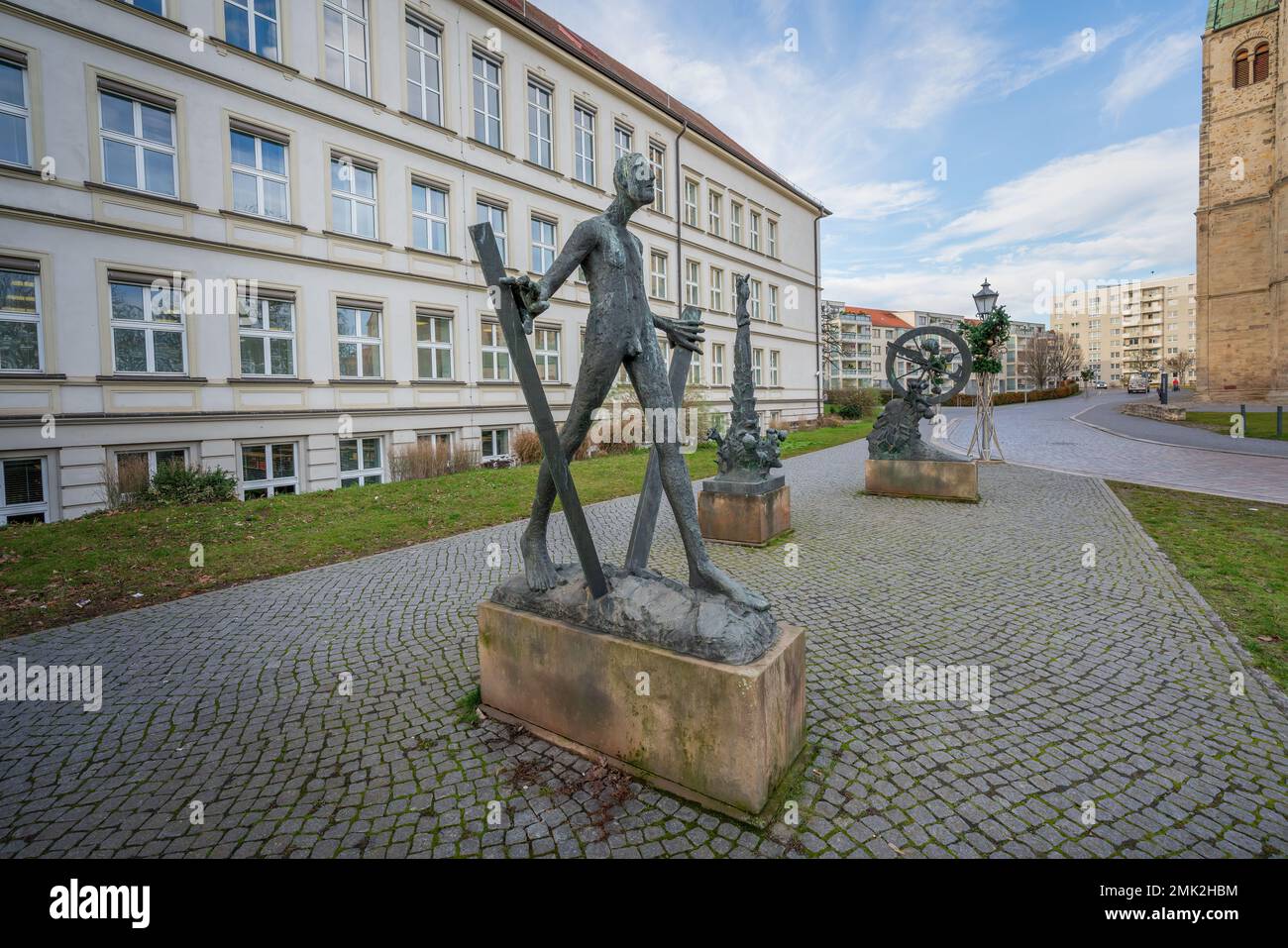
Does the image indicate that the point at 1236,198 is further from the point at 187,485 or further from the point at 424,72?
the point at 187,485

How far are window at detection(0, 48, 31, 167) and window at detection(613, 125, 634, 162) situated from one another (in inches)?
684

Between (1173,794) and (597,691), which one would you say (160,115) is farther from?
(1173,794)

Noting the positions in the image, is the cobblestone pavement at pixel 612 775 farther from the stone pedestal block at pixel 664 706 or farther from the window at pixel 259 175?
the window at pixel 259 175

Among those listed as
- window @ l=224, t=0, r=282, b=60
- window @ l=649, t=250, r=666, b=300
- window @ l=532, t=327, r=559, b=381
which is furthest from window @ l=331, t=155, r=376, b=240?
window @ l=649, t=250, r=666, b=300

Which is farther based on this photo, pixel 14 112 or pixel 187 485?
pixel 187 485

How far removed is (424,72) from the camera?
1759 centimetres

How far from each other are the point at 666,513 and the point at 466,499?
4011mm

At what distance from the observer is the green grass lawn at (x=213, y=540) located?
604cm

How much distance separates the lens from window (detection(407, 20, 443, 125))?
56.7 feet

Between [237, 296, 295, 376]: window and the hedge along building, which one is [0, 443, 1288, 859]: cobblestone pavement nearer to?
the hedge along building

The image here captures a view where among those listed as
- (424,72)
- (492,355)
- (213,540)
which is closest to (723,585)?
(213,540)

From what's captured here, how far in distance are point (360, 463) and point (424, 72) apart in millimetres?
11469

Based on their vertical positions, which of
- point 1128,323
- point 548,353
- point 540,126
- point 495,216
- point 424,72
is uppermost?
point 1128,323

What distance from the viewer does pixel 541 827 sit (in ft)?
8.42
